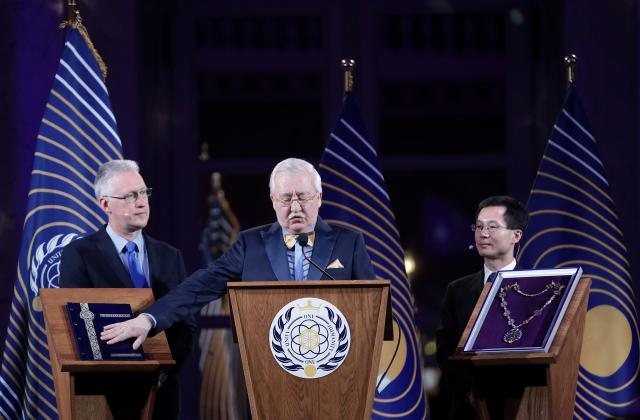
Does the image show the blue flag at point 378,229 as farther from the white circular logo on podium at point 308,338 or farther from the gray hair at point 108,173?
the white circular logo on podium at point 308,338

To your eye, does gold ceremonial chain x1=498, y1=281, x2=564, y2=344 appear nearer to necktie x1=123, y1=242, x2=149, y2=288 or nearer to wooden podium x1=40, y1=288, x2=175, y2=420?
wooden podium x1=40, y1=288, x2=175, y2=420

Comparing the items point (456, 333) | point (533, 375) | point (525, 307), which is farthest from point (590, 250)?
point (525, 307)

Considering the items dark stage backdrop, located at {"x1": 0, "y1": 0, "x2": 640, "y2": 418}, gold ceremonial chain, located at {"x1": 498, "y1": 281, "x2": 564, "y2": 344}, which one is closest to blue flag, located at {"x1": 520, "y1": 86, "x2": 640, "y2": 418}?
dark stage backdrop, located at {"x1": 0, "y1": 0, "x2": 640, "y2": 418}

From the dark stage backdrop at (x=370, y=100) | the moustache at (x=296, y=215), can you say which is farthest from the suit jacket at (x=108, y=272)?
the dark stage backdrop at (x=370, y=100)

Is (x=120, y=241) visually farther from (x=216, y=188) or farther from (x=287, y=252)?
(x=216, y=188)

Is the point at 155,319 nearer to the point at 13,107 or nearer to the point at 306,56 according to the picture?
the point at 13,107

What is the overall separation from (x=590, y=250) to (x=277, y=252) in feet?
5.66

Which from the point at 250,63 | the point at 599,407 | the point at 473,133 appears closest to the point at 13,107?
the point at 250,63

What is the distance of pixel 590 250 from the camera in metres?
4.73

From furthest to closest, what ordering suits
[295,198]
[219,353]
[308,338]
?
[219,353], [295,198], [308,338]

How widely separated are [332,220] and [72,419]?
1716 mm

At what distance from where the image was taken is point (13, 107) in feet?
17.0

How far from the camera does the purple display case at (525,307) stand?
344cm

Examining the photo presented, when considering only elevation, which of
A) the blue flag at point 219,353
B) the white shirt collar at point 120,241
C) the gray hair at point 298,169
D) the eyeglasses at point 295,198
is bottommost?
the blue flag at point 219,353
